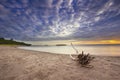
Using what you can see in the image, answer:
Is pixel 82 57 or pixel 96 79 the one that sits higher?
pixel 82 57

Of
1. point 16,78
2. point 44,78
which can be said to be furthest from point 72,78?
point 16,78

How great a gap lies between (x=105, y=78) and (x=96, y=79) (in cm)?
63

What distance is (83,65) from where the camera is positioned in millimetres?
7758

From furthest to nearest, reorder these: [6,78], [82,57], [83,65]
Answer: [82,57], [83,65], [6,78]

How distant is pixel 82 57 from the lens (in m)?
8.30

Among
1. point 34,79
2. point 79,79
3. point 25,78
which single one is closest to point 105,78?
point 79,79

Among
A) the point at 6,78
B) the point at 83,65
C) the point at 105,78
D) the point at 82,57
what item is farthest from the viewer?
the point at 82,57

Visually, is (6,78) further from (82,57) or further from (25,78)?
(82,57)

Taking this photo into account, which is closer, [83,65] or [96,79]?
[96,79]

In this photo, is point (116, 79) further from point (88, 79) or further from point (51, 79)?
point (51, 79)

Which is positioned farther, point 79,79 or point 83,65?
point 83,65

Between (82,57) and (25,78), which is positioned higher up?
(82,57)

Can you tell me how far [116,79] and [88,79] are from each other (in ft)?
5.45

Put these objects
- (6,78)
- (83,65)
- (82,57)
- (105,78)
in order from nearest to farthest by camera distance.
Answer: (6,78) < (105,78) < (83,65) < (82,57)
